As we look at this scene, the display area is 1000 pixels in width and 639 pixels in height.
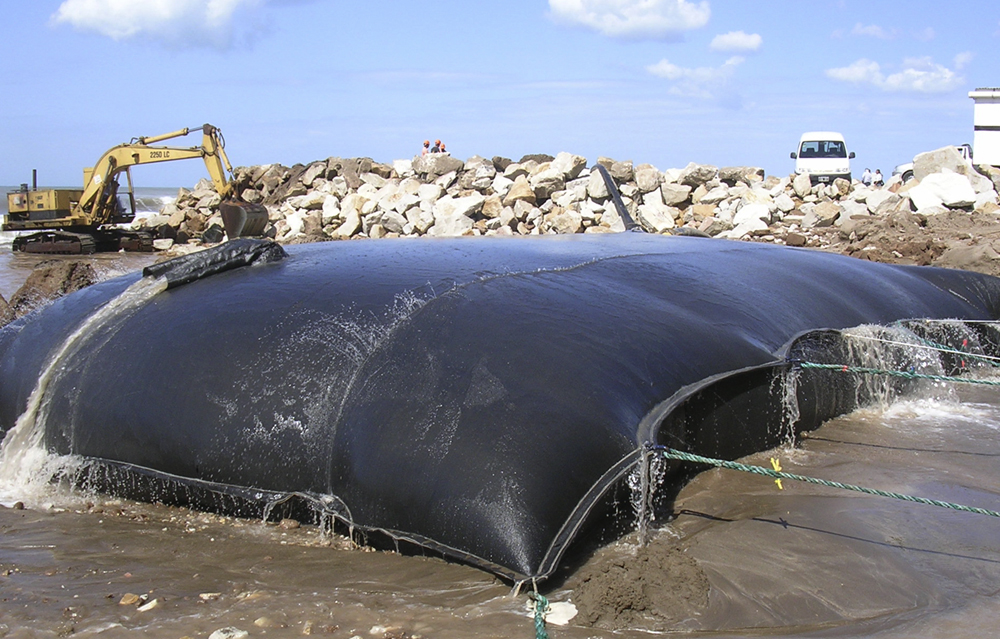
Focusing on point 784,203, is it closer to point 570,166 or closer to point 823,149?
point 570,166

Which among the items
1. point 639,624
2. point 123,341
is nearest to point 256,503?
point 123,341

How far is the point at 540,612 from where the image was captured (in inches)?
112

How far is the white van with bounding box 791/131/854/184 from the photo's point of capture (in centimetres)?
2472

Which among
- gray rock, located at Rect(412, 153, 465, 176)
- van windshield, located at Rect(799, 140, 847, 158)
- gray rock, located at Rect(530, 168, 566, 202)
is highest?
van windshield, located at Rect(799, 140, 847, 158)

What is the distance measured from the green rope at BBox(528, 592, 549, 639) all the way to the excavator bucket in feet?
57.4

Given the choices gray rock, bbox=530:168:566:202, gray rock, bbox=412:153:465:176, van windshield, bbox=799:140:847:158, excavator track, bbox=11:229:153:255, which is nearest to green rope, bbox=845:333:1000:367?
gray rock, bbox=530:168:566:202

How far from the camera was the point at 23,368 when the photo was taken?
183 inches

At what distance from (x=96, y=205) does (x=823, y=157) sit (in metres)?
19.3

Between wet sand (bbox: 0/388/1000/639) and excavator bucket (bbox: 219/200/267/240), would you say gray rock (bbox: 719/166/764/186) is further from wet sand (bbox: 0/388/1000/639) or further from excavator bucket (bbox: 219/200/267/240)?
wet sand (bbox: 0/388/1000/639)

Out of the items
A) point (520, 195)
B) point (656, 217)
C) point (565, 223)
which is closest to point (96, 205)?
point (520, 195)

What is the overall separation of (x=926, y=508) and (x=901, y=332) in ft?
6.88

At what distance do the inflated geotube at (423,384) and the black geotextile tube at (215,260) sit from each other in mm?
45

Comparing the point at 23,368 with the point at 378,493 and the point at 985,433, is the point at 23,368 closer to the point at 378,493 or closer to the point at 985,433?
the point at 378,493

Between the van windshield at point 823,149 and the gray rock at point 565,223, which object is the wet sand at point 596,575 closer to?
the gray rock at point 565,223
